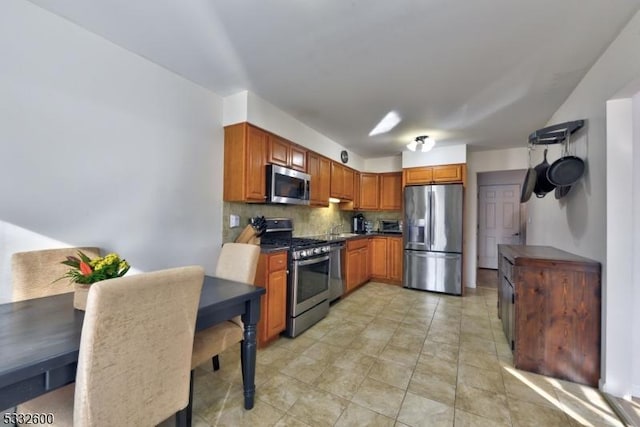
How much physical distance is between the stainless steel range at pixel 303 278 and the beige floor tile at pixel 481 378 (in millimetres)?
1497

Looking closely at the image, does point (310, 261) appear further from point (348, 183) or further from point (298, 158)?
point (348, 183)

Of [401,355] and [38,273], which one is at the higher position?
[38,273]

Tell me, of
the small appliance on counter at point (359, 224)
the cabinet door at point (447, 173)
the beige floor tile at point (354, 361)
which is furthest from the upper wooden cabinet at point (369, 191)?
the beige floor tile at point (354, 361)

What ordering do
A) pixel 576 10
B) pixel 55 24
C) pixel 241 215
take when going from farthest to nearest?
pixel 241 215 < pixel 55 24 < pixel 576 10

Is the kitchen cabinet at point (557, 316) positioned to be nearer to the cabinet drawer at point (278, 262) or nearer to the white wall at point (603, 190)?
the white wall at point (603, 190)

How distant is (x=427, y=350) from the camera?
2.49m

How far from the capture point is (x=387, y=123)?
3408mm

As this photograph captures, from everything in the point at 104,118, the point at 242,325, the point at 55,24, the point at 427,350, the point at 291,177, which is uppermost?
the point at 55,24

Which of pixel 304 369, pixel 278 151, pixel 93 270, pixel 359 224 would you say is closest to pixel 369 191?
pixel 359 224

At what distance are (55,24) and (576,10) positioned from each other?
315cm

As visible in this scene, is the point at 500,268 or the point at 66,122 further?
the point at 500,268

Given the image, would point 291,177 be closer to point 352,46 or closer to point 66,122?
point 352,46

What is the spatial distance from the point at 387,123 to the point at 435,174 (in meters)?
1.56

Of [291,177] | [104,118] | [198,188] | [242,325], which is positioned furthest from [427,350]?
[104,118]
